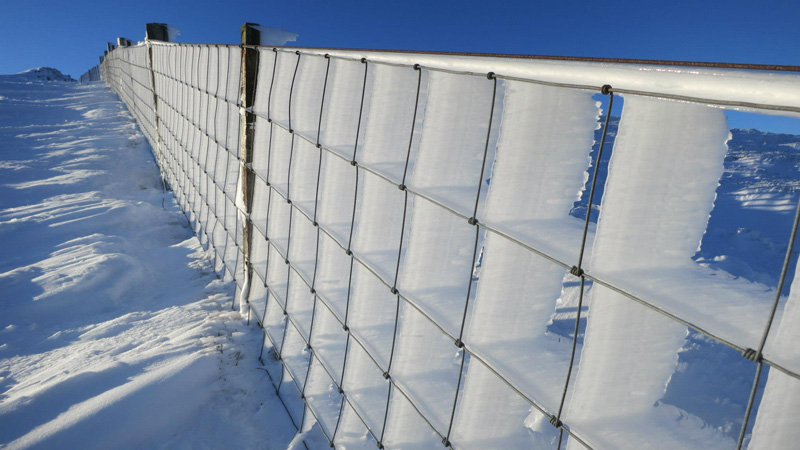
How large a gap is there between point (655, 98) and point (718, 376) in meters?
1.88

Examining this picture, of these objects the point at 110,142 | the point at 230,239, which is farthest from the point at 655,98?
the point at 110,142

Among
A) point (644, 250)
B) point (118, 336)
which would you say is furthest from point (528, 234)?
point (118, 336)

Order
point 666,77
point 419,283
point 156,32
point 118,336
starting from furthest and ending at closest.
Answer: point 156,32 < point 118,336 < point 419,283 < point 666,77

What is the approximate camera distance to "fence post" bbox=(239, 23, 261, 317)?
1991 millimetres

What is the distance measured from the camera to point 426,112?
1056 mm

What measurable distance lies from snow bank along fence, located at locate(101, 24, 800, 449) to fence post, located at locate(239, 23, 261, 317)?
46mm

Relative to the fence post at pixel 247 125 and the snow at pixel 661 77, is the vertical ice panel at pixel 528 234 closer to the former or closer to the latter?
the snow at pixel 661 77

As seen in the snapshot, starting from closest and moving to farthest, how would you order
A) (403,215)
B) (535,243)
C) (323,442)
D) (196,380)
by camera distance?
(535,243) < (403,215) < (323,442) < (196,380)

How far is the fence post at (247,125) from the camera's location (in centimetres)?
199

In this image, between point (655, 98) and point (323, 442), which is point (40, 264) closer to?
point (323, 442)

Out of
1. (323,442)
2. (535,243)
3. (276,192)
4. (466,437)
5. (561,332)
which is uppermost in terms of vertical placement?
(535,243)

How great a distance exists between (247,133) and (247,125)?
0.13 ft

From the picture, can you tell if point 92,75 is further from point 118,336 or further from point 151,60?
point 118,336

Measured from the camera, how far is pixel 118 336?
2.05m
